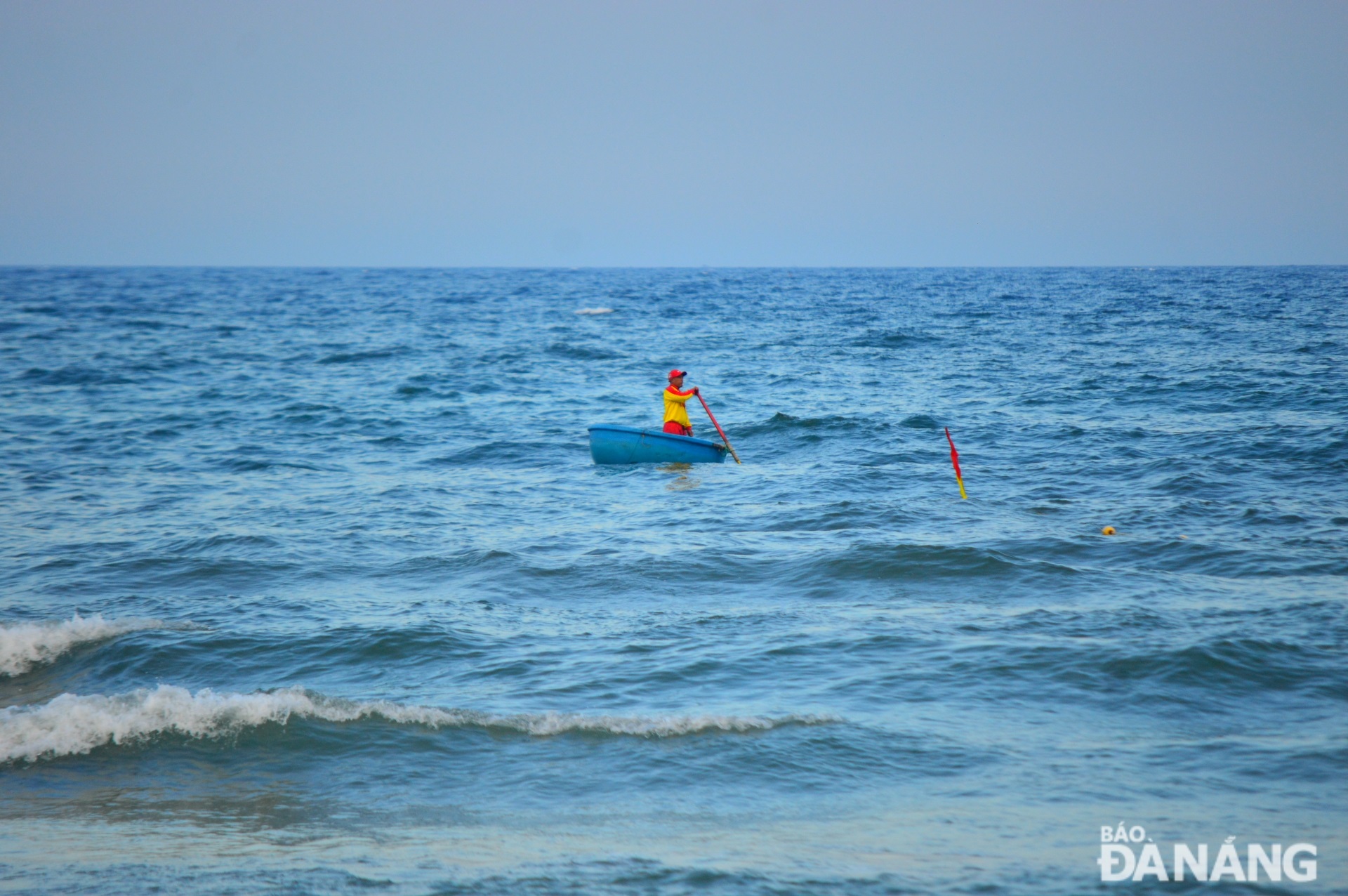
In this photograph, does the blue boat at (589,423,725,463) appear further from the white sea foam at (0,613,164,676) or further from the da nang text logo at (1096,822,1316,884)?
the da nang text logo at (1096,822,1316,884)

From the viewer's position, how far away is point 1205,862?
6125 mm

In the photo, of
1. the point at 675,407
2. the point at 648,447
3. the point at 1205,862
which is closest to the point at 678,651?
the point at 1205,862

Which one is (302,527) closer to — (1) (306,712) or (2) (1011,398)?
(1) (306,712)

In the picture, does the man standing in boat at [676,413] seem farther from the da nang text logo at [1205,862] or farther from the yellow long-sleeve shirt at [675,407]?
the da nang text logo at [1205,862]

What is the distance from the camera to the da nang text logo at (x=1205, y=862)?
5977 millimetres

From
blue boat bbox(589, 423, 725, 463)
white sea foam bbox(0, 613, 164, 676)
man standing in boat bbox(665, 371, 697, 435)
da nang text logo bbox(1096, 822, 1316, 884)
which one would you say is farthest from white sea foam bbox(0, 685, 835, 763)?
man standing in boat bbox(665, 371, 697, 435)

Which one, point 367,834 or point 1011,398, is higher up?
point 1011,398

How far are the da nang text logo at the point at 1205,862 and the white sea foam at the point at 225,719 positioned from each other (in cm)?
250

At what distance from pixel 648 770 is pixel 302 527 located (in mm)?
9053

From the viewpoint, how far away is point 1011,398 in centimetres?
2611

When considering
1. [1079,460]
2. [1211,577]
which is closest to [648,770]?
[1211,577]

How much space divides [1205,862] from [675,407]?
46.0 ft

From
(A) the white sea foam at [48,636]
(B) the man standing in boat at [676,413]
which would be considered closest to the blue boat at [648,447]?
(B) the man standing in boat at [676,413]

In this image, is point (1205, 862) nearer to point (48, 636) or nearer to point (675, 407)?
point (48, 636)
